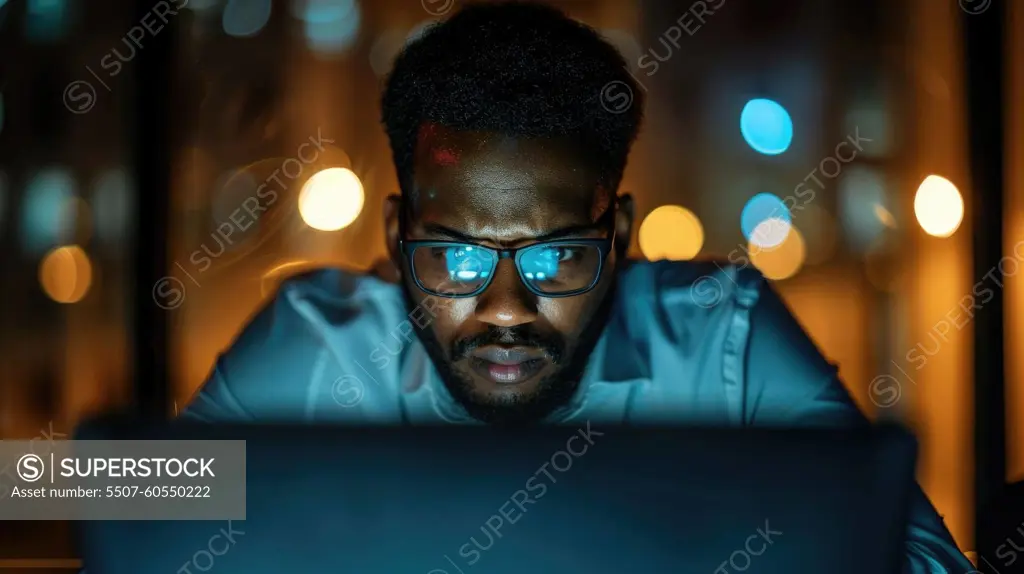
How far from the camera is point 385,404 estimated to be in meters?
1.77

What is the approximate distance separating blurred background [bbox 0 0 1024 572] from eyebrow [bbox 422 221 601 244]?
849 mm

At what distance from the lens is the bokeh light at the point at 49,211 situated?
2.17 metres

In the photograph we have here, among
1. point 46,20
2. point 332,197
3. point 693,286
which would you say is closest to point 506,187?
point 693,286

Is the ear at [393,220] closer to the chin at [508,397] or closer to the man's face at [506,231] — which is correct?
the man's face at [506,231]

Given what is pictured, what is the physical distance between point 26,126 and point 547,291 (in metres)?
1.87

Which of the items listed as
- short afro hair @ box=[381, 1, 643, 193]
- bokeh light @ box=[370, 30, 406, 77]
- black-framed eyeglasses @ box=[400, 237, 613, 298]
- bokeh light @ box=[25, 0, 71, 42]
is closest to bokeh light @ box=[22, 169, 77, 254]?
bokeh light @ box=[25, 0, 71, 42]

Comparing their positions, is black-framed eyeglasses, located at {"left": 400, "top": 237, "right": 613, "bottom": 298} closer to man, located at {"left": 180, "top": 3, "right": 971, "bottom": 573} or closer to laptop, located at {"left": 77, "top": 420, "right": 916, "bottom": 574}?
man, located at {"left": 180, "top": 3, "right": 971, "bottom": 573}

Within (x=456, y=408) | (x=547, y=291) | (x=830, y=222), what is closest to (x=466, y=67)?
(x=547, y=291)

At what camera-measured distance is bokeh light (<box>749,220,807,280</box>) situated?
7.79 feet

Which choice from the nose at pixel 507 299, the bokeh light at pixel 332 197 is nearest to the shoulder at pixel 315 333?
the nose at pixel 507 299

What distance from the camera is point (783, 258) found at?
7.80ft

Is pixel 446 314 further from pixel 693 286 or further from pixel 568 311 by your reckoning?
pixel 693 286

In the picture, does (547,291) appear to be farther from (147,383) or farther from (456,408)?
(147,383)

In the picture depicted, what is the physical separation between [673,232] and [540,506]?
2.01 metres
